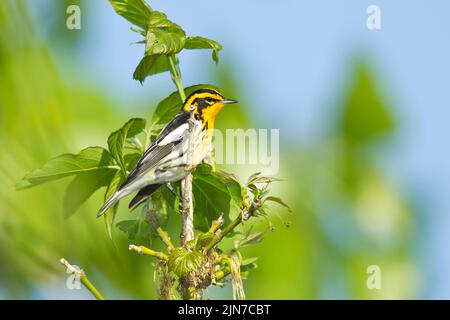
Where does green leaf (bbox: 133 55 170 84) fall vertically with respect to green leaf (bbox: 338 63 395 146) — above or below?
above

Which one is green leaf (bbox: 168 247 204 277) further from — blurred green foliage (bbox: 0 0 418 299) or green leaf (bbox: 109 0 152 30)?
green leaf (bbox: 109 0 152 30)

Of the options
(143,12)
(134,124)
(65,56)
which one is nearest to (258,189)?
(134,124)

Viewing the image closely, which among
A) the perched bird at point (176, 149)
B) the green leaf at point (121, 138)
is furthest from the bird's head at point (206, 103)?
the green leaf at point (121, 138)

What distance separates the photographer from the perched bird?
2178mm

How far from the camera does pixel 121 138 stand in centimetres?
206

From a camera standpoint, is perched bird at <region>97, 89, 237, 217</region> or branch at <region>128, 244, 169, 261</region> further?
perched bird at <region>97, 89, 237, 217</region>

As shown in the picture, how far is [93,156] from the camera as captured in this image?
2.12 m

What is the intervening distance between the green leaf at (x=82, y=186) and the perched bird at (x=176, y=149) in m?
0.04

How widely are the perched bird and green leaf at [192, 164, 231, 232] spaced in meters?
0.03

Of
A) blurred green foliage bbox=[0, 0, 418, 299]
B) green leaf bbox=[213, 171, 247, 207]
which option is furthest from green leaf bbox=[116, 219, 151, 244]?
green leaf bbox=[213, 171, 247, 207]

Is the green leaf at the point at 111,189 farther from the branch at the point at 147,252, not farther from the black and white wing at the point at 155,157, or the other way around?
the branch at the point at 147,252

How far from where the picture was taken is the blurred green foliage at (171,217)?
2123 mm
